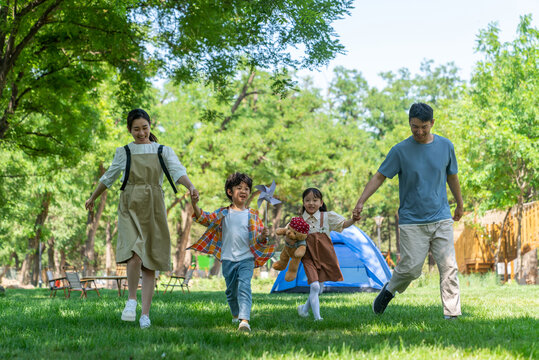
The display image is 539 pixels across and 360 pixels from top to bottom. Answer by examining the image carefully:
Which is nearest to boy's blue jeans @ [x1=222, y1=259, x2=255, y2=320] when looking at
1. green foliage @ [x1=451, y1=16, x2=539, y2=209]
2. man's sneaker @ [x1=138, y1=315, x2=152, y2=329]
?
man's sneaker @ [x1=138, y1=315, x2=152, y2=329]

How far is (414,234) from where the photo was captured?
5.97 metres

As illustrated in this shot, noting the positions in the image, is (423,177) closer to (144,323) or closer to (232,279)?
(232,279)

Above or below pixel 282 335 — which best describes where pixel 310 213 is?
above

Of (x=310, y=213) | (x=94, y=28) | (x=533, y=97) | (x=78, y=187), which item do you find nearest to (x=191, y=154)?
(x=78, y=187)

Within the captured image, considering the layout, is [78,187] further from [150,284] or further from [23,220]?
[150,284]

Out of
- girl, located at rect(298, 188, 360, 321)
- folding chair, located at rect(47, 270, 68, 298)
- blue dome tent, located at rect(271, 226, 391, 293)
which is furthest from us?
blue dome tent, located at rect(271, 226, 391, 293)

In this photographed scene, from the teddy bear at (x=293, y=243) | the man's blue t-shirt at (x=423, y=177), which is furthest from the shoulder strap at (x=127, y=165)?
the man's blue t-shirt at (x=423, y=177)

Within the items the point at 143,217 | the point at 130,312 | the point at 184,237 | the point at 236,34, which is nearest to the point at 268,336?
the point at 130,312

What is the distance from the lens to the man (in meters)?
5.92

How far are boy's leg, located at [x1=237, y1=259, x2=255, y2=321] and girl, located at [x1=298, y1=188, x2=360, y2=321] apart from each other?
3.72 feet

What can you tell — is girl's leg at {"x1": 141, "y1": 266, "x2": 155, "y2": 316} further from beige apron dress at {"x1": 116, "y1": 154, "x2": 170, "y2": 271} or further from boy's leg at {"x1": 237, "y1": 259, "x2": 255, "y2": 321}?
boy's leg at {"x1": 237, "y1": 259, "x2": 255, "y2": 321}

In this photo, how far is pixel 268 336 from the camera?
4785 mm

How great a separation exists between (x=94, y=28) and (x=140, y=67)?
186 cm

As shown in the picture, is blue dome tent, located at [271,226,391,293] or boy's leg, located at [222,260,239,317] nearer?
boy's leg, located at [222,260,239,317]
